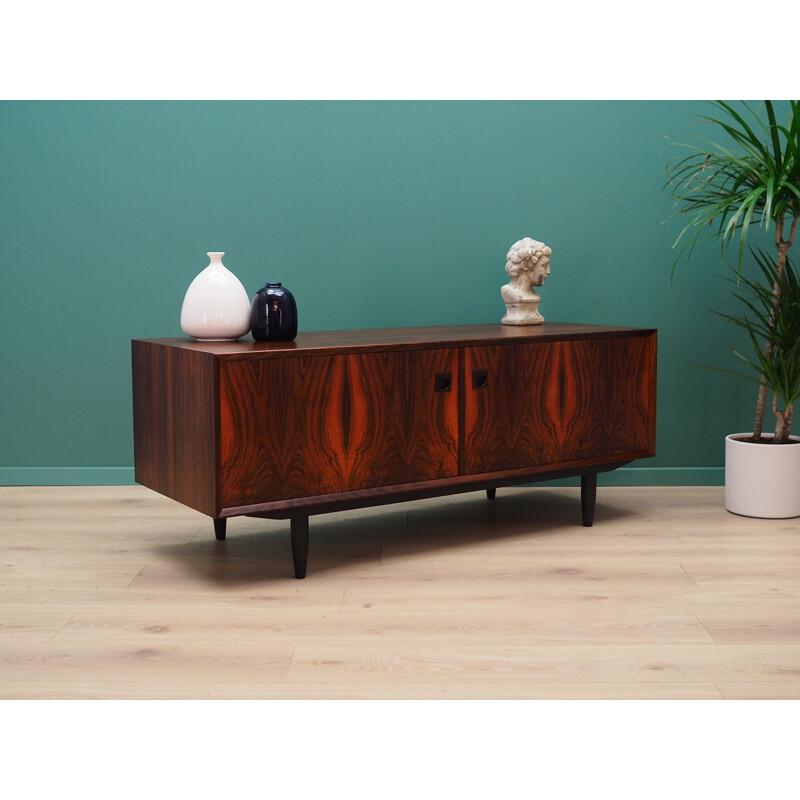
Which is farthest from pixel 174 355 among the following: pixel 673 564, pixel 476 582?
pixel 673 564

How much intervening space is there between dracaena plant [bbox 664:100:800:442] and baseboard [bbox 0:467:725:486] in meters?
0.42

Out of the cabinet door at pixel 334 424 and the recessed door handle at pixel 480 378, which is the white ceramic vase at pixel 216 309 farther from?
the recessed door handle at pixel 480 378

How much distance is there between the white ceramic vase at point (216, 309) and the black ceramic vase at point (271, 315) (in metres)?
0.04

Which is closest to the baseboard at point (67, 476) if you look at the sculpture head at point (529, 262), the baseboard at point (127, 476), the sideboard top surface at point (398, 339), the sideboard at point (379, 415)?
the baseboard at point (127, 476)

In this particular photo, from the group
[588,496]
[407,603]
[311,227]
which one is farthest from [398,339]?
[311,227]

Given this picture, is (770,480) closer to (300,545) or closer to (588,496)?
(588,496)

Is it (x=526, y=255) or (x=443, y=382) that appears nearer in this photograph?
(x=443, y=382)

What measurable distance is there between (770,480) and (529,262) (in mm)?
1159

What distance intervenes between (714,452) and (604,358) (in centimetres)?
100

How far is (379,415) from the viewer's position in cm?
Result: 290

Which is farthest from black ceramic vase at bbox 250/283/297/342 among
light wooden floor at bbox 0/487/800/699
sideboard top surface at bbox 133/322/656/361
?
light wooden floor at bbox 0/487/800/699

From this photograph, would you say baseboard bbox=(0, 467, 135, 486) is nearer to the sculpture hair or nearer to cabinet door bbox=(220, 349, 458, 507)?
cabinet door bbox=(220, 349, 458, 507)

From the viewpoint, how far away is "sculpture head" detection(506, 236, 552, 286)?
3.52 metres

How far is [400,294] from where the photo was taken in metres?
3.99
